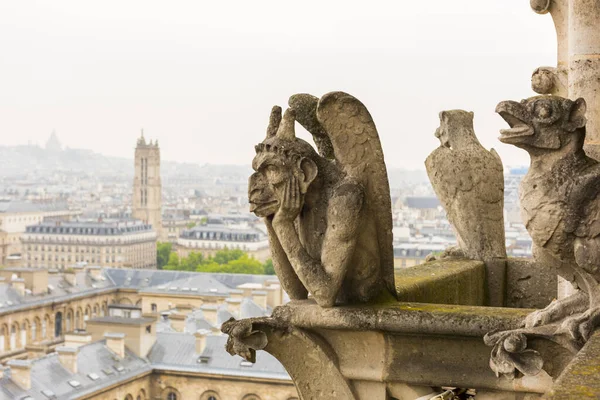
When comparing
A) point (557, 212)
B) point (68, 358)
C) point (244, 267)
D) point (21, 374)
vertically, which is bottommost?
point (244, 267)

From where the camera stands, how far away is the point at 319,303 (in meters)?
4.66

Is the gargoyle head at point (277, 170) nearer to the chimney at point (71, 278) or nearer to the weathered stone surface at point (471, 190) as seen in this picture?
the weathered stone surface at point (471, 190)

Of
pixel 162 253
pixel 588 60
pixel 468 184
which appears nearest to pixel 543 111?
pixel 588 60

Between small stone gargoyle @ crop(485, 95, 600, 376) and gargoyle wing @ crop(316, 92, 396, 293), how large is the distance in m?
0.83

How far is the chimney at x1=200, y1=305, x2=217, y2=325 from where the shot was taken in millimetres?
47594

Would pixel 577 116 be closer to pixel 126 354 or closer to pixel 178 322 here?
pixel 126 354

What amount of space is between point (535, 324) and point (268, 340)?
45.6 inches

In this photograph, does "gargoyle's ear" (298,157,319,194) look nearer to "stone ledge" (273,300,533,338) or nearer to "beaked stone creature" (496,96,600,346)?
"stone ledge" (273,300,533,338)

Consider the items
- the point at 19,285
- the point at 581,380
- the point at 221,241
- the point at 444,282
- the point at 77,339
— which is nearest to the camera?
the point at 581,380

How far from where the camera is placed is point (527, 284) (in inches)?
281

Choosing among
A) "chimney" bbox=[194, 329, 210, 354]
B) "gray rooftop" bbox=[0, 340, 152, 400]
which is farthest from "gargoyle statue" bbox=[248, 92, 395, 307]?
"chimney" bbox=[194, 329, 210, 354]

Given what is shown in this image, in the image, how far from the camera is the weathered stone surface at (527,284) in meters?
7.05

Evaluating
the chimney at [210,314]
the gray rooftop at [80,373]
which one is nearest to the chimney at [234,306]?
the chimney at [210,314]

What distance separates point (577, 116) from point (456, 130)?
2.90m
